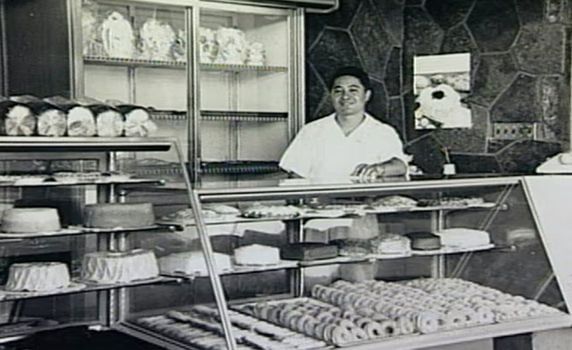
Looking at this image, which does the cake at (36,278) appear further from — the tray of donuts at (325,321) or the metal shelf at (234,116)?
the metal shelf at (234,116)

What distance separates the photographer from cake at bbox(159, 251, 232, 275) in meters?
2.66

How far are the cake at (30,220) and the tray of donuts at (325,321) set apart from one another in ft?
2.39

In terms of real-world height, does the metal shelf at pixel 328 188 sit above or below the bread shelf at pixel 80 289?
above

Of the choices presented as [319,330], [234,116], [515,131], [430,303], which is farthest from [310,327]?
[515,131]

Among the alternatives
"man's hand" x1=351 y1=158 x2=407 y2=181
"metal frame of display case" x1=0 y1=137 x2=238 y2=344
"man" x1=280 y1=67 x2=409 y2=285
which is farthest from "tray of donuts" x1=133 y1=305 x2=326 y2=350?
"man" x1=280 y1=67 x2=409 y2=285

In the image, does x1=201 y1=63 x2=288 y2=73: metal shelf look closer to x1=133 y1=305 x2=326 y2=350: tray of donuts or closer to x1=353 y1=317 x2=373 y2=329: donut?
x1=133 y1=305 x2=326 y2=350: tray of donuts

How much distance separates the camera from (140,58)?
15.1 feet

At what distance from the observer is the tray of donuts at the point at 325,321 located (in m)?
2.68

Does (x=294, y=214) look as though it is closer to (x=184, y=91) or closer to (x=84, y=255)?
(x=84, y=255)

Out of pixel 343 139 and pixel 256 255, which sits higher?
pixel 343 139

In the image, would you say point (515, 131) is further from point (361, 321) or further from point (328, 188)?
point (361, 321)

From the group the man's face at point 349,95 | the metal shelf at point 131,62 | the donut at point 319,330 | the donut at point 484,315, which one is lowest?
the donut at point 484,315

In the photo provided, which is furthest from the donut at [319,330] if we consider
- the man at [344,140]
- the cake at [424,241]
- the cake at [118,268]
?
the man at [344,140]

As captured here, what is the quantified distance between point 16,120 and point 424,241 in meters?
1.61
